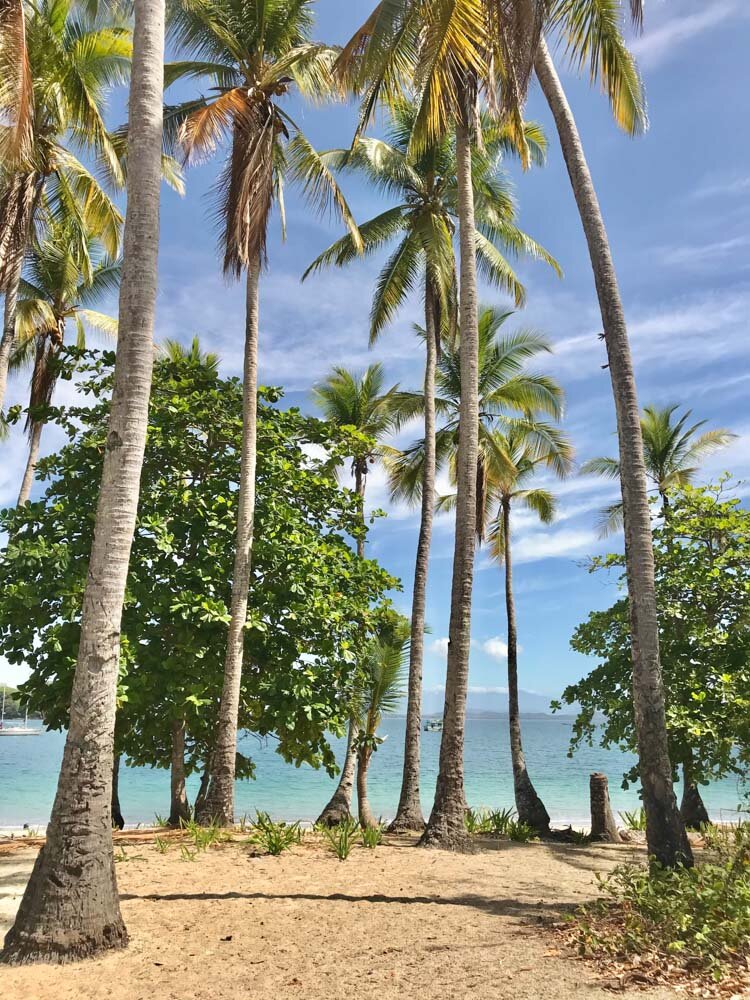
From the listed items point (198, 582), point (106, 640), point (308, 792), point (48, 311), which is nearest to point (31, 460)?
point (48, 311)

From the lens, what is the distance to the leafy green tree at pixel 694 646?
1222 cm

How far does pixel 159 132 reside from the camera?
660cm

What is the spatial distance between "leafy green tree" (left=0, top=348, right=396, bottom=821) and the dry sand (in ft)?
8.39

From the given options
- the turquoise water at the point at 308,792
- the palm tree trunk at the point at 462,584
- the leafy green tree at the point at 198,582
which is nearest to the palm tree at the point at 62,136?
the leafy green tree at the point at 198,582

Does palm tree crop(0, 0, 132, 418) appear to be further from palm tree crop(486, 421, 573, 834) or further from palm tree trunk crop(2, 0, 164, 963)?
palm tree crop(486, 421, 573, 834)

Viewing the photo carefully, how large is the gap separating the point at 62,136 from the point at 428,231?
7.89 metres

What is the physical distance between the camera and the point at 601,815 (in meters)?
14.7

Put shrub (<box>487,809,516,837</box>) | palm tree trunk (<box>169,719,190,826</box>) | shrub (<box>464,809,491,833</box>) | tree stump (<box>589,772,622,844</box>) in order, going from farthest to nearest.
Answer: shrub (<box>487,809,516,837</box>) → tree stump (<box>589,772,622,844</box>) → shrub (<box>464,809,491,833</box>) → palm tree trunk (<box>169,719,190,826</box>)

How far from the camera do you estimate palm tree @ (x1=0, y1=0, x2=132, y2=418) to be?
496 inches

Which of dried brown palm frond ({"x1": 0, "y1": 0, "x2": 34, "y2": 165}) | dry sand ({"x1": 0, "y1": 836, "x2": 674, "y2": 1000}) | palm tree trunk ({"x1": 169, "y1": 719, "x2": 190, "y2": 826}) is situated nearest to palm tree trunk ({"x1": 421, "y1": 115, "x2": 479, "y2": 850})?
dry sand ({"x1": 0, "y1": 836, "x2": 674, "y2": 1000})

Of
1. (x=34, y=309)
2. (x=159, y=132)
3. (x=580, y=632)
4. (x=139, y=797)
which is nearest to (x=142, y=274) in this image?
(x=159, y=132)

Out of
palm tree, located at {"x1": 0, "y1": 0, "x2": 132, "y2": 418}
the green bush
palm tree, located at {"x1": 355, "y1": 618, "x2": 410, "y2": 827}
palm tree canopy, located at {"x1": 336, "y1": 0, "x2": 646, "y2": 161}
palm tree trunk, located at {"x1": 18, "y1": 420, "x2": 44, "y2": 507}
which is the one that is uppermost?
palm tree, located at {"x1": 0, "y1": 0, "x2": 132, "y2": 418}

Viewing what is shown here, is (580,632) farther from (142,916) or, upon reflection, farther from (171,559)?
(142,916)

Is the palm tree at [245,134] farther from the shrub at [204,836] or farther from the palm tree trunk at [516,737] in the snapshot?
the palm tree trunk at [516,737]
